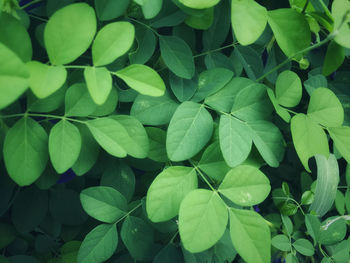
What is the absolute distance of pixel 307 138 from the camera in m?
0.59

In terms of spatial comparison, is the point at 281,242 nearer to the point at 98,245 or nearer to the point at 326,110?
the point at 326,110

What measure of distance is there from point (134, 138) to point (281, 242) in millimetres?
464

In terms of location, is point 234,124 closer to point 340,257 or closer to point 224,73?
point 224,73

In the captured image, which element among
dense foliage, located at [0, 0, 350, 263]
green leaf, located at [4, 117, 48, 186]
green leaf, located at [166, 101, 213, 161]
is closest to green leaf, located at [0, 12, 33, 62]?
dense foliage, located at [0, 0, 350, 263]

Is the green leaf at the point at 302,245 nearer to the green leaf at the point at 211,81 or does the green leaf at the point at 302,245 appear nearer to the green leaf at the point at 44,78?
the green leaf at the point at 211,81

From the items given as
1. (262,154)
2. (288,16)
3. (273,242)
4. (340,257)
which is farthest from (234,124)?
(340,257)

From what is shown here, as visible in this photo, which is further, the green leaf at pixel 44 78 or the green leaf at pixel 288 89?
the green leaf at pixel 288 89

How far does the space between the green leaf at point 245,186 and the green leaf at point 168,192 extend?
6 centimetres

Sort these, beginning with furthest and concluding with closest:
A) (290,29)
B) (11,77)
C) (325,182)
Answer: (325,182)
(290,29)
(11,77)

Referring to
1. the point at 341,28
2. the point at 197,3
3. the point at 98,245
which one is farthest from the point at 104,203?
the point at 341,28

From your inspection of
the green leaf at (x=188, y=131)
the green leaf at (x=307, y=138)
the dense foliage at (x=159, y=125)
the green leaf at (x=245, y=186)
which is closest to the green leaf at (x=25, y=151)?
the dense foliage at (x=159, y=125)

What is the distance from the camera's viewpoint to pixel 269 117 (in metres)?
0.65

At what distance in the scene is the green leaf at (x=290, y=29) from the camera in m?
0.58

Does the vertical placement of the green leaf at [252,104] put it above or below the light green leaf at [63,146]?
below
